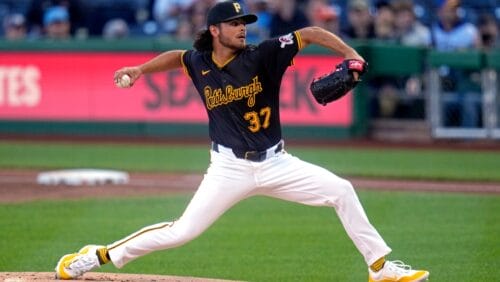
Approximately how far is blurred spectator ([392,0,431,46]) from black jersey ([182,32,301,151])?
34.5 ft

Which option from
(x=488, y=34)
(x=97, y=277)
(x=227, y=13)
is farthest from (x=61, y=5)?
(x=227, y=13)

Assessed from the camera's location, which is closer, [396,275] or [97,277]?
[396,275]

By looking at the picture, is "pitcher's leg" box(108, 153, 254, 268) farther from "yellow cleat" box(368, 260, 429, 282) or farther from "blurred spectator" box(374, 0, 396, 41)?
"blurred spectator" box(374, 0, 396, 41)

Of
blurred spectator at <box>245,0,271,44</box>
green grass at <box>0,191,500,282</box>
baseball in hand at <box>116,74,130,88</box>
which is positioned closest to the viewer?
baseball in hand at <box>116,74,130,88</box>

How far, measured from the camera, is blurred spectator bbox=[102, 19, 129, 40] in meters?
19.0

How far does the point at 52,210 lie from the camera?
1114 centimetres

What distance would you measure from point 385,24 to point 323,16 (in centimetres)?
125

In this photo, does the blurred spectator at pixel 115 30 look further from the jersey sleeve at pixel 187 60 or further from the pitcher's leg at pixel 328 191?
the pitcher's leg at pixel 328 191

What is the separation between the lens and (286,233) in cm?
987

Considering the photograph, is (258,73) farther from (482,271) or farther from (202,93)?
(482,271)

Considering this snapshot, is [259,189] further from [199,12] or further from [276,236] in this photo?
[199,12]

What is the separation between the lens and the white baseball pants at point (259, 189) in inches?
270

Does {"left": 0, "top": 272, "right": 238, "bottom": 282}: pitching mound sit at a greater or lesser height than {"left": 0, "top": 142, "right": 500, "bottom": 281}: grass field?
greater

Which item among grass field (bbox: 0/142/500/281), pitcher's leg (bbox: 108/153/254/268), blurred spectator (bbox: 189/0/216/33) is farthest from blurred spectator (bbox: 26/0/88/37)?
pitcher's leg (bbox: 108/153/254/268)
